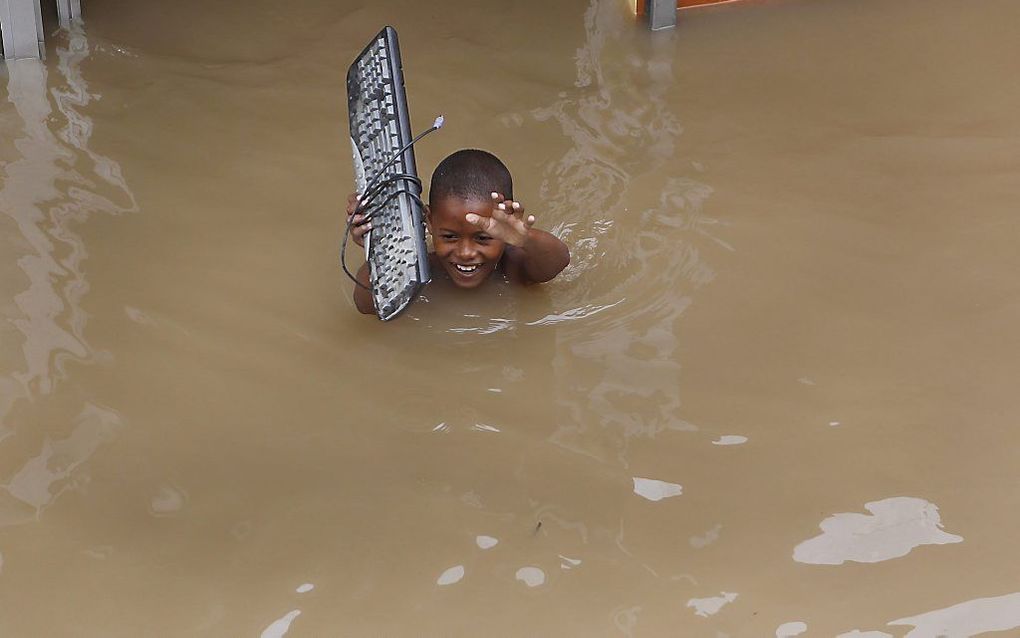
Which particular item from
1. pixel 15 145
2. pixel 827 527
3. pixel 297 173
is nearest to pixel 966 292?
pixel 827 527

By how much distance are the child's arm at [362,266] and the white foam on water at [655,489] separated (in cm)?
66

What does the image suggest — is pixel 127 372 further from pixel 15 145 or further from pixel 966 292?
pixel 966 292

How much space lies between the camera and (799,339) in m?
2.36

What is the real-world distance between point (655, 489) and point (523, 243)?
58 centimetres

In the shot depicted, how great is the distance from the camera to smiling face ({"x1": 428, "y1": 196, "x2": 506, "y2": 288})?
7.64 feet

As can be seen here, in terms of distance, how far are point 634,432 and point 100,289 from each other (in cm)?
111

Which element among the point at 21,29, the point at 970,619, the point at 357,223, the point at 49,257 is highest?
the point at 21,29

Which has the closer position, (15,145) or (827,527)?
(827,527)

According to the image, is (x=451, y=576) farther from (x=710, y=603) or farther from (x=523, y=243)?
(x=523, y=243)

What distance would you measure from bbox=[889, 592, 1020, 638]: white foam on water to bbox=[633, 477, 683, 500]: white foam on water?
1.30 feet

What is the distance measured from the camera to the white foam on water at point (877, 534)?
1895 mm

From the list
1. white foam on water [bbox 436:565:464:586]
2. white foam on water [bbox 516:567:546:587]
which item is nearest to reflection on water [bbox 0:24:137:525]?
white foam on water [bbox 436:565:464:586]

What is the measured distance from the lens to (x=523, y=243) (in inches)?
93.3

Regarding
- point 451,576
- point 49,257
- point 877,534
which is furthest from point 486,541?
point 49,257
